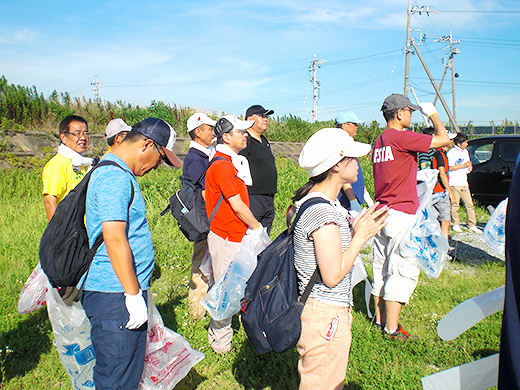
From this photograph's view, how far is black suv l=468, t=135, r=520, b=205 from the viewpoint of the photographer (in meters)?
8.24

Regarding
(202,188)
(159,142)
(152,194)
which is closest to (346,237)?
(159,142)

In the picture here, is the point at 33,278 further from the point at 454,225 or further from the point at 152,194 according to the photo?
the point at 454,225

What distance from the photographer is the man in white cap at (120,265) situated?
1.88 metres

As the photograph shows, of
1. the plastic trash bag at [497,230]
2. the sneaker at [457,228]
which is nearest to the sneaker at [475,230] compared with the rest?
the sneaker at [457,228]

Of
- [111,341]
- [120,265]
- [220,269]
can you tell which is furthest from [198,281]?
[120,265]

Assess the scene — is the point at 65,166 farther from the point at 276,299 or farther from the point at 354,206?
the point at 354,206

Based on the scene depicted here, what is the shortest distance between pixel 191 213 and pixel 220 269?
1.84ft

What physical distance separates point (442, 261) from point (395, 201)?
0.63m

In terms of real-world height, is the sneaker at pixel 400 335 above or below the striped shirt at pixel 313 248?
below

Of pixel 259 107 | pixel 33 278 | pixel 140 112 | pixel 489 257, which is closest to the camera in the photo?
pixel 33 278

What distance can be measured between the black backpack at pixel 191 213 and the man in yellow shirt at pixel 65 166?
33.1 inches

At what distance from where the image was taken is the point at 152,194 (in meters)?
7.28

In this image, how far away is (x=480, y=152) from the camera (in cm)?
885

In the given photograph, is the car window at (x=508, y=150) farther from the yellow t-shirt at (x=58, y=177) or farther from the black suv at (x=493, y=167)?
the yellow t-shirt at (x=58, y=177)
